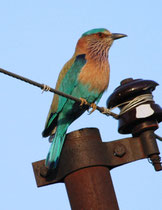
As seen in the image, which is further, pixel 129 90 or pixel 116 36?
pixel 116 36

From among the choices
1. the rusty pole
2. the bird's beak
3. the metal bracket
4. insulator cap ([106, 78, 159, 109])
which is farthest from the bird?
the rusty pole

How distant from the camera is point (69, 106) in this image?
4070 millimetres

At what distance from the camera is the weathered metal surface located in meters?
2.09

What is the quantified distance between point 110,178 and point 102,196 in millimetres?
162

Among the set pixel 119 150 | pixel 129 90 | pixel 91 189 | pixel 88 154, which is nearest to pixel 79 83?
pixel 129 90

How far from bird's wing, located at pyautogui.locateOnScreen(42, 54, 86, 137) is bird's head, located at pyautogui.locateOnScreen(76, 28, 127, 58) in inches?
7.4

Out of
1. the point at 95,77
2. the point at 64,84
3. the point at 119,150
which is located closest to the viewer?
the point at 119,150

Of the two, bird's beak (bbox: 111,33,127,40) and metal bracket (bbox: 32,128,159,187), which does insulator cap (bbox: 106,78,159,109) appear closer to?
metal bracket (bbox: 32,128,159,187)

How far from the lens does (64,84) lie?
4355 mm

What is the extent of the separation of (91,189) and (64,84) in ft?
7.69

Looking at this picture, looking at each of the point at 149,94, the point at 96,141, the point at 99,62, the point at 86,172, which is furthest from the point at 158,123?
the point at 99,62

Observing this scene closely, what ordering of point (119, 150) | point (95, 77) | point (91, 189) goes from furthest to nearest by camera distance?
point (95, 77), point (119, 150), point (91, 189)

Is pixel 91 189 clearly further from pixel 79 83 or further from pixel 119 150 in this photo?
pixel 79 83

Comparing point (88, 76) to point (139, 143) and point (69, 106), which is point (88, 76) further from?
point (139, 143)
